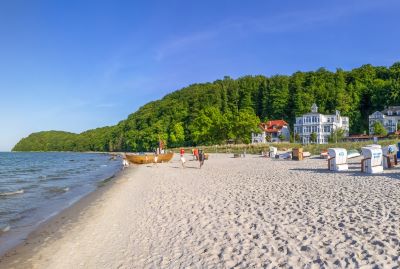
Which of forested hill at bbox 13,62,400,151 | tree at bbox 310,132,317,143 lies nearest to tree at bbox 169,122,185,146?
forested hill at bbox 13,62,400,151

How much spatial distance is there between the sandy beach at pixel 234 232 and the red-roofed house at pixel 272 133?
3300 inches

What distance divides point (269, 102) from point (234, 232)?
11958 centimetres

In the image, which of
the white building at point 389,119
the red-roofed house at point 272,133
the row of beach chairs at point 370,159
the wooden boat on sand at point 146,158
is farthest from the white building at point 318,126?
the row of beach chairs at point 370,159

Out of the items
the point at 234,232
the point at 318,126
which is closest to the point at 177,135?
the point at 318,126

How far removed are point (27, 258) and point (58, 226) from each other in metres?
3.25

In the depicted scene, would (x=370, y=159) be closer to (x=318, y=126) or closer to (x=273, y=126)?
(x=318, y=126)

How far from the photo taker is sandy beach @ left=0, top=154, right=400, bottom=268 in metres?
6.32

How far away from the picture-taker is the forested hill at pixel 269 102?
110m

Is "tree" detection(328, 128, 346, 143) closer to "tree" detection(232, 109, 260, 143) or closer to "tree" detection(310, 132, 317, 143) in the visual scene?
"tree" detection(310, 132, 317, 143)

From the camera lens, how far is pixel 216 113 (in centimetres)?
9525

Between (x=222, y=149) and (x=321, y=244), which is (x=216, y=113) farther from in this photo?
(x=321, y=244)

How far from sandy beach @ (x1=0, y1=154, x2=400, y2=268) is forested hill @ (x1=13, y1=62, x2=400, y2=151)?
7432cm

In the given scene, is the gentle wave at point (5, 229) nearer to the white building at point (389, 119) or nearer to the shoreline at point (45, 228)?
the shoreline at point (45, 228)

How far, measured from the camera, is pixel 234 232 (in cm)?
812
